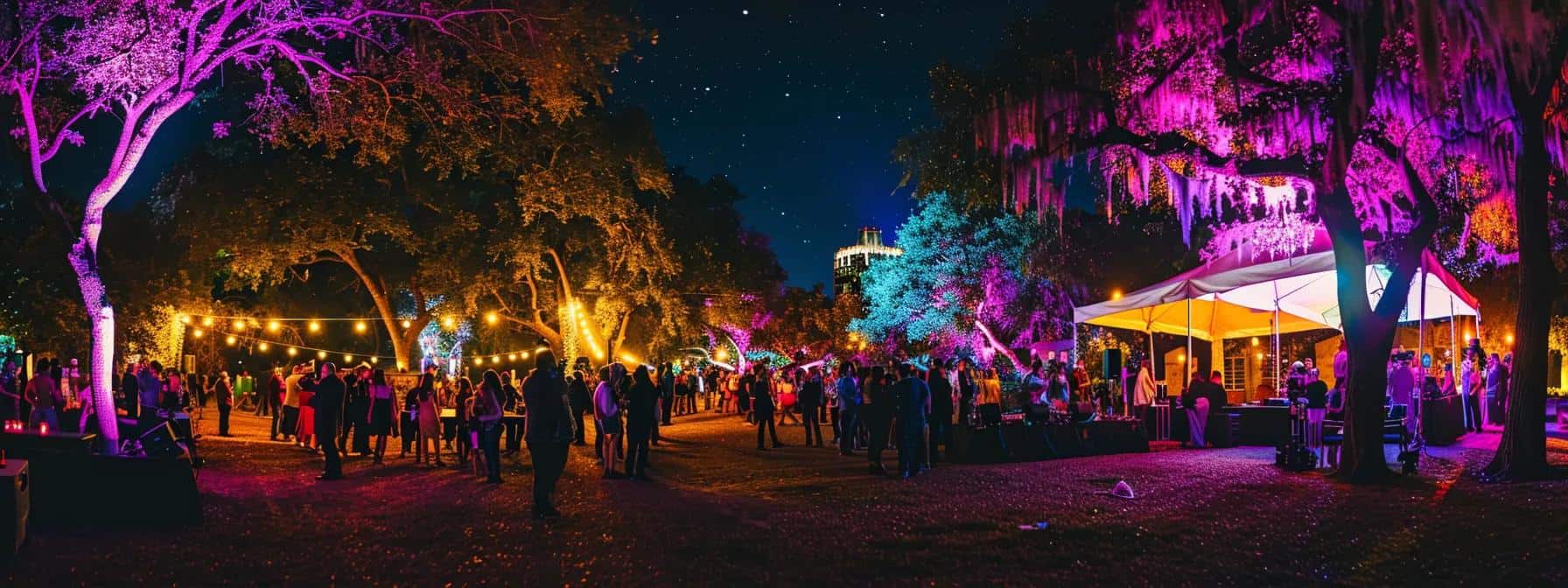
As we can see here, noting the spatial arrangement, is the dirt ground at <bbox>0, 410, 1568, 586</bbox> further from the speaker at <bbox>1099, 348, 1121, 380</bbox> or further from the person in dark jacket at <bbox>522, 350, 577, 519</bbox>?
the speaker at <bbox>1099, 348, 1121, 380</bbox>

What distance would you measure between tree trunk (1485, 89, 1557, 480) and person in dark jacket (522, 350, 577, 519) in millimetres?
10320

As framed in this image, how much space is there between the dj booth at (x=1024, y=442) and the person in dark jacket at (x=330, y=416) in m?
8.57

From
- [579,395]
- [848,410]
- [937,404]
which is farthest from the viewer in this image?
[848,410]

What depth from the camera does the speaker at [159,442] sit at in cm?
1179

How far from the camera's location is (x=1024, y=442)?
1590cm

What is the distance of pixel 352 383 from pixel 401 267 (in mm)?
19939

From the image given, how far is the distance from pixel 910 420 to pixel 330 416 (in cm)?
721

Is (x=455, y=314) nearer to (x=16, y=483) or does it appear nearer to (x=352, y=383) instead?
(x=352, y=383)

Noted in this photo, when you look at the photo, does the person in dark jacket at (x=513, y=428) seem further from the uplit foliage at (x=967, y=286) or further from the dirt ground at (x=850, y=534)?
the uplit foliage at (x=967, y=286)

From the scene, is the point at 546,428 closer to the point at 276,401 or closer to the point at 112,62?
the point at 112,62

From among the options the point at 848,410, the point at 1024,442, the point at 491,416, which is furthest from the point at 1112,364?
the point at 491,416

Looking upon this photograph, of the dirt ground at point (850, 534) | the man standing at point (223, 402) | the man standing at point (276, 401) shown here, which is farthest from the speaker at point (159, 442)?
the man standing at point (223, 402)

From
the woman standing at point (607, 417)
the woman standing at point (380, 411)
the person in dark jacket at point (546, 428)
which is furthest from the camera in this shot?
the woman standing at point (380, 411)

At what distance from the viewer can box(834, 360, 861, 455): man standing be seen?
56.2ft
